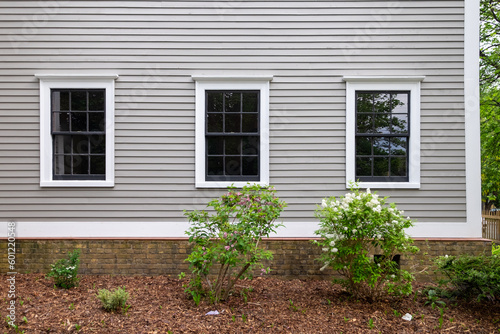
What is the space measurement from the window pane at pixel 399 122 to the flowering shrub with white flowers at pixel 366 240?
191cm

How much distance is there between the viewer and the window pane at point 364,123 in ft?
20.5

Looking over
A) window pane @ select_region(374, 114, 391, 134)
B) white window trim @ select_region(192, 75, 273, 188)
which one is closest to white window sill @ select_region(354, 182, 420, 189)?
window pane @ select_region(374, 114, 391, 134)

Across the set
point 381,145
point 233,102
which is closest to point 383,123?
point 381,145

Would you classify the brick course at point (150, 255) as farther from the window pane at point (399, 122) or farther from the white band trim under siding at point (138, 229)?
the window pane at point (399, 122)

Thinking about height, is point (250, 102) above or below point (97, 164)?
above

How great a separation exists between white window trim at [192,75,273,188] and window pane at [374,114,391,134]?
1.94 metres

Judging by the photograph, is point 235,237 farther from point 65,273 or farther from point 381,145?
point 381,145

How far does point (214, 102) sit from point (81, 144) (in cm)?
249

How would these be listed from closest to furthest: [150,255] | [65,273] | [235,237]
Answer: [235,237] < [65,273] < [150,255]

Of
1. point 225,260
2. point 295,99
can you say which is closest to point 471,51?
point 295,99

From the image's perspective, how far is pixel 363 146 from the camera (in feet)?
20.5

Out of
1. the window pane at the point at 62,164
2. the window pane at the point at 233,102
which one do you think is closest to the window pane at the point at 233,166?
the window pane at the point at 233,102

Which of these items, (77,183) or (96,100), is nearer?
(77,183)

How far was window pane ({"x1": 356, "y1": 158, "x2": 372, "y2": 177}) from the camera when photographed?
6.24 m
